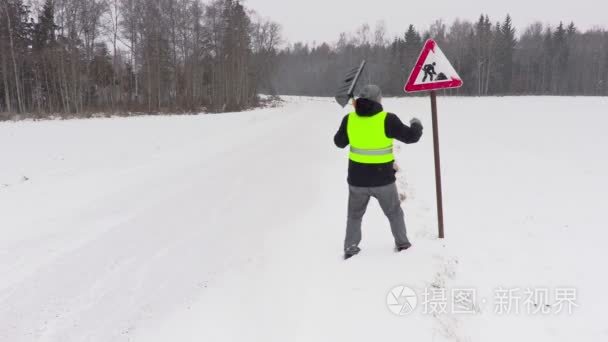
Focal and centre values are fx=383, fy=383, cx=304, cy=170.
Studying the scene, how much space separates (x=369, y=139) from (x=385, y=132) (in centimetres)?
19

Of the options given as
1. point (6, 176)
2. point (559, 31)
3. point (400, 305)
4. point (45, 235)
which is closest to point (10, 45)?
point (6, 176)

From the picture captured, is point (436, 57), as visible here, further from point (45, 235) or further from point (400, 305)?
point (45, 235)

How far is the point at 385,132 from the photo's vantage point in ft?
13.4

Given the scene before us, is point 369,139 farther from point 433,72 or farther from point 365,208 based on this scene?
point 433,72

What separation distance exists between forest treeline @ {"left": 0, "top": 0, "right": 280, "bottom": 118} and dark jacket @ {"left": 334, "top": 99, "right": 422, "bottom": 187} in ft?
108

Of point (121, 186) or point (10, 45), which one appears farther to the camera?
point (10, 45)

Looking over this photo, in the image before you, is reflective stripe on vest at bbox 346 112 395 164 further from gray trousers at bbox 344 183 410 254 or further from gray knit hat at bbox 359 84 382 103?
gray trousers at bbox 344 183 410 254

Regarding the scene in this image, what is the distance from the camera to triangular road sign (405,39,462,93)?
4.75m

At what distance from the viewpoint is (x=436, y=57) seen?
15.7ft

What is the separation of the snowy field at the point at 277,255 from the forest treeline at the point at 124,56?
1114 inches

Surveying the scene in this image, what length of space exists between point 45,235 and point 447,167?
10.3m

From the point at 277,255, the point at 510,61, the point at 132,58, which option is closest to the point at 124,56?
the point at 132,58

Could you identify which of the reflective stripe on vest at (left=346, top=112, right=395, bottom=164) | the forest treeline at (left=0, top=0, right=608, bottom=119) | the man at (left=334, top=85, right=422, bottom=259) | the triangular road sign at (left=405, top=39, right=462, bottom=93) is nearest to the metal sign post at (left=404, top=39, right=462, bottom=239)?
the triangular road sign at (left=405, top=39, right=462, bottom=93)

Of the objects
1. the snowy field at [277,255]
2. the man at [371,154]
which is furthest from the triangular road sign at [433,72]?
the snowy field at [277,255]
